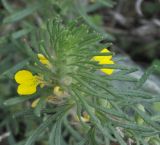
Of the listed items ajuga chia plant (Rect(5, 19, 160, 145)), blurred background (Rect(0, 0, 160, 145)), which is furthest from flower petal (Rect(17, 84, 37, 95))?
blurred background (Rect(0, 0, 160, 145))

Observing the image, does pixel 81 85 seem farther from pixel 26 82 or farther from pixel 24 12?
pixel 24 12

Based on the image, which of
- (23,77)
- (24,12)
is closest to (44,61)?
(23,77)

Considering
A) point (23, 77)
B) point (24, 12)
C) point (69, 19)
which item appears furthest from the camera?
point (69, 19)

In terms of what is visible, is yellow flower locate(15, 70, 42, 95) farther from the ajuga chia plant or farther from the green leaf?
the green leaf

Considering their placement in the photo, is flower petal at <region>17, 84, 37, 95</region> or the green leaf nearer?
flower petal at <region>17, 84, 37, 95</region>

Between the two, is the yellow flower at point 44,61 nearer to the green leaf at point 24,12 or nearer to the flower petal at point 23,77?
the flower petal at point 23,77

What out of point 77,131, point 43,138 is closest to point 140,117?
point 77,131
